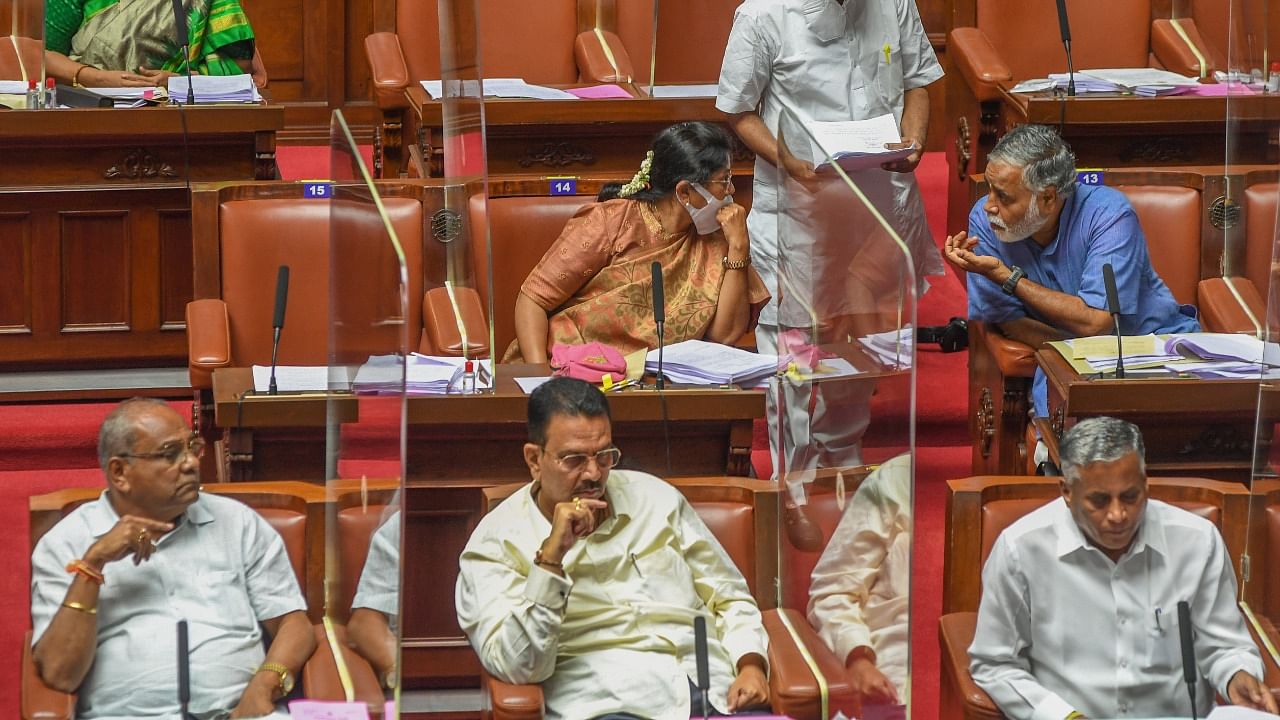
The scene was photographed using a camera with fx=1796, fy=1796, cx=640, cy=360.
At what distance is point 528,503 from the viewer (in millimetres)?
2422

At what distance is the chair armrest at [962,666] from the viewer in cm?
227

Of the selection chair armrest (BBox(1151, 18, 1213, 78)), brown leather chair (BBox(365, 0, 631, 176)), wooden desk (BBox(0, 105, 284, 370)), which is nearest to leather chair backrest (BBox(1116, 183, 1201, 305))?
chair armrest (BBox(1151, 18, 1213, 78))

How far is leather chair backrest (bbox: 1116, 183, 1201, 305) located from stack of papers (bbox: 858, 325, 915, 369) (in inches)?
55.2

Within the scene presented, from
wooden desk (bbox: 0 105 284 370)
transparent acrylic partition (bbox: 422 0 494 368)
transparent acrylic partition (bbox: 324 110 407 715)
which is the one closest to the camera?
transparent acrylic partition (bbox: 324 110 407 715)

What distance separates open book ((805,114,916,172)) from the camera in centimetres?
325

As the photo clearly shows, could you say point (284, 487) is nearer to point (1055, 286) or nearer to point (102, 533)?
point (102, 533)

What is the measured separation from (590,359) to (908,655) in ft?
3.49

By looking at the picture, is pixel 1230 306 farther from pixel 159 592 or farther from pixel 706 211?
pixel 159 592

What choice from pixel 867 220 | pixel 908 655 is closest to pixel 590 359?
pixel 867 220

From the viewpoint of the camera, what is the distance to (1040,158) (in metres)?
3.21

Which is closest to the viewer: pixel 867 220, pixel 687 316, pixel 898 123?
pixel 867 220

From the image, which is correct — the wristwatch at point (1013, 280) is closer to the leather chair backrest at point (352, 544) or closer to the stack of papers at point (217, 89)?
the leather chair backrest at point (352, 544)

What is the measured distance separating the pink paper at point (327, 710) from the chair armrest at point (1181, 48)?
2954mm

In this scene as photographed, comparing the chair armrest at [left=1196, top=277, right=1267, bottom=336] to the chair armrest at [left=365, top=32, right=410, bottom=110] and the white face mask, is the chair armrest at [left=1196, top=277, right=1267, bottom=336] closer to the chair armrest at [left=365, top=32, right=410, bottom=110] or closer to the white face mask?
the white face mask
